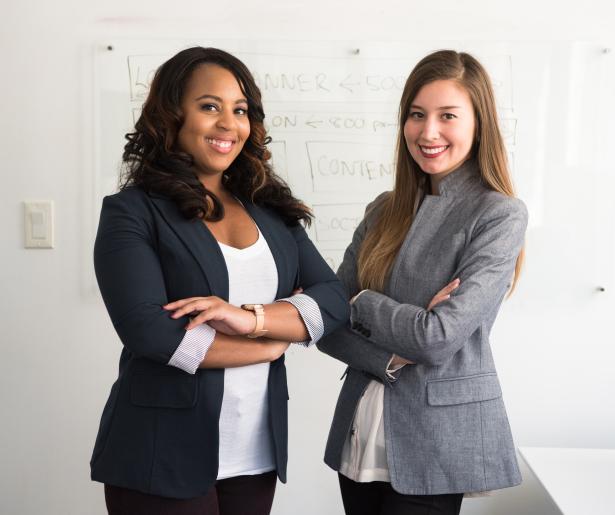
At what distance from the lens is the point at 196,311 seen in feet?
4.63

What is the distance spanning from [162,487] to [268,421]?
254mm

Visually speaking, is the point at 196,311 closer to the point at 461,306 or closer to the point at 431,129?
the point at 461,306

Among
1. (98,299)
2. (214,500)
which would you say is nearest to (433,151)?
(214,500)

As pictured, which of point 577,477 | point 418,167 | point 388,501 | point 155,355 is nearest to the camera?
point 155,355

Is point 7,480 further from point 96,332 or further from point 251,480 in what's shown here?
point 251,480

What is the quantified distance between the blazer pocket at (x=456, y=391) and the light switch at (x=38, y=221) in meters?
1.73

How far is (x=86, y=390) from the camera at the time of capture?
2.78 metres

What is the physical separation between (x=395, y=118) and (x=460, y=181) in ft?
3.55

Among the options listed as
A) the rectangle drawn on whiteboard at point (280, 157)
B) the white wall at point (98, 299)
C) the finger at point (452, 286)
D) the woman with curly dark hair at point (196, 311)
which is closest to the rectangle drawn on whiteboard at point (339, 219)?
the rectangle drawn on whiteboard at point (280, 157)

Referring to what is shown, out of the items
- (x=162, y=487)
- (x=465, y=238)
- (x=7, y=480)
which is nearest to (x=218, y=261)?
(x=162, y=487)

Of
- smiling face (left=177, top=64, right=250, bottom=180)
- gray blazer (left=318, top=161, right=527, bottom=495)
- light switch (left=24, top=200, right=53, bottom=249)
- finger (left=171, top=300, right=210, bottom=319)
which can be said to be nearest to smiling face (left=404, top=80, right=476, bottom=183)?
gray blazer (left=318, top=161, right=527, bottom=495)

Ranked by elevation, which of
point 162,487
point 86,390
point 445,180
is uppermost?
point 445,180

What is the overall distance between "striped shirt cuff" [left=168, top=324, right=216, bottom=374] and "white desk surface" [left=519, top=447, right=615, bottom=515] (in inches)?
42.0

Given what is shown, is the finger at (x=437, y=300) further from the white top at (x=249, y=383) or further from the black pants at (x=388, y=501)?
the black pants at (x=388, y=501)
